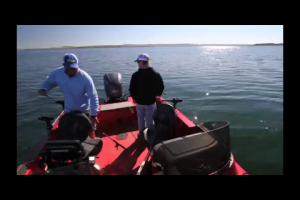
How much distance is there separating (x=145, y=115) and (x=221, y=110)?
585 centimetres

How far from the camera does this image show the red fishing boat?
2.06m

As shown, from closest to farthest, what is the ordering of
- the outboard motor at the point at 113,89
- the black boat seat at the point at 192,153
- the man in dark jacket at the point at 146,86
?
the black boat seat at the point at 192,153 → the man in dark jacket at the point at 146,86 → the outboard motor at the point at 113,89

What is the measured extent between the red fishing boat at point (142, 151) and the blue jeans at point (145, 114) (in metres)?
0.30

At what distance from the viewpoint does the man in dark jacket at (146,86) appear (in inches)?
138

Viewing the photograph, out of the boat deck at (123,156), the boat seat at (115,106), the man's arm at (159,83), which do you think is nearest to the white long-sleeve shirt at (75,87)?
the boat deck at (123,156)

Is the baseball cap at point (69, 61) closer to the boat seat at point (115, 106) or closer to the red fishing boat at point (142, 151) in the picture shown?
the red fishing boat at point (142, 151)

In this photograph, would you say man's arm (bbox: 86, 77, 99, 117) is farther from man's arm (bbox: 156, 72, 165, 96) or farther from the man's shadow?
man's arm (bbox: 156, 72, 165, 96)

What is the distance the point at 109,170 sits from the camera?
132 inches

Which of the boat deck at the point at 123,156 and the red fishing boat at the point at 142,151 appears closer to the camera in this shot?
the red fishing boat at the point at 142,151

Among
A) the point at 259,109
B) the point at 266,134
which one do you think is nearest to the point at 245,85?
the point at 259,109

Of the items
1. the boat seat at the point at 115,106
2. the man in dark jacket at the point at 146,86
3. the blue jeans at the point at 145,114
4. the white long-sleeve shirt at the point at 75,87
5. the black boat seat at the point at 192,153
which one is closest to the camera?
the black boat seat at the point at 192,153

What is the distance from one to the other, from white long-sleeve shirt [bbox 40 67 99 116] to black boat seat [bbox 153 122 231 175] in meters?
1.61

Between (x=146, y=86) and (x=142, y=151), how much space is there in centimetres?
136

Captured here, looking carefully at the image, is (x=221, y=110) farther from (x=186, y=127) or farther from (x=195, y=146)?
(x=195, y=146)
